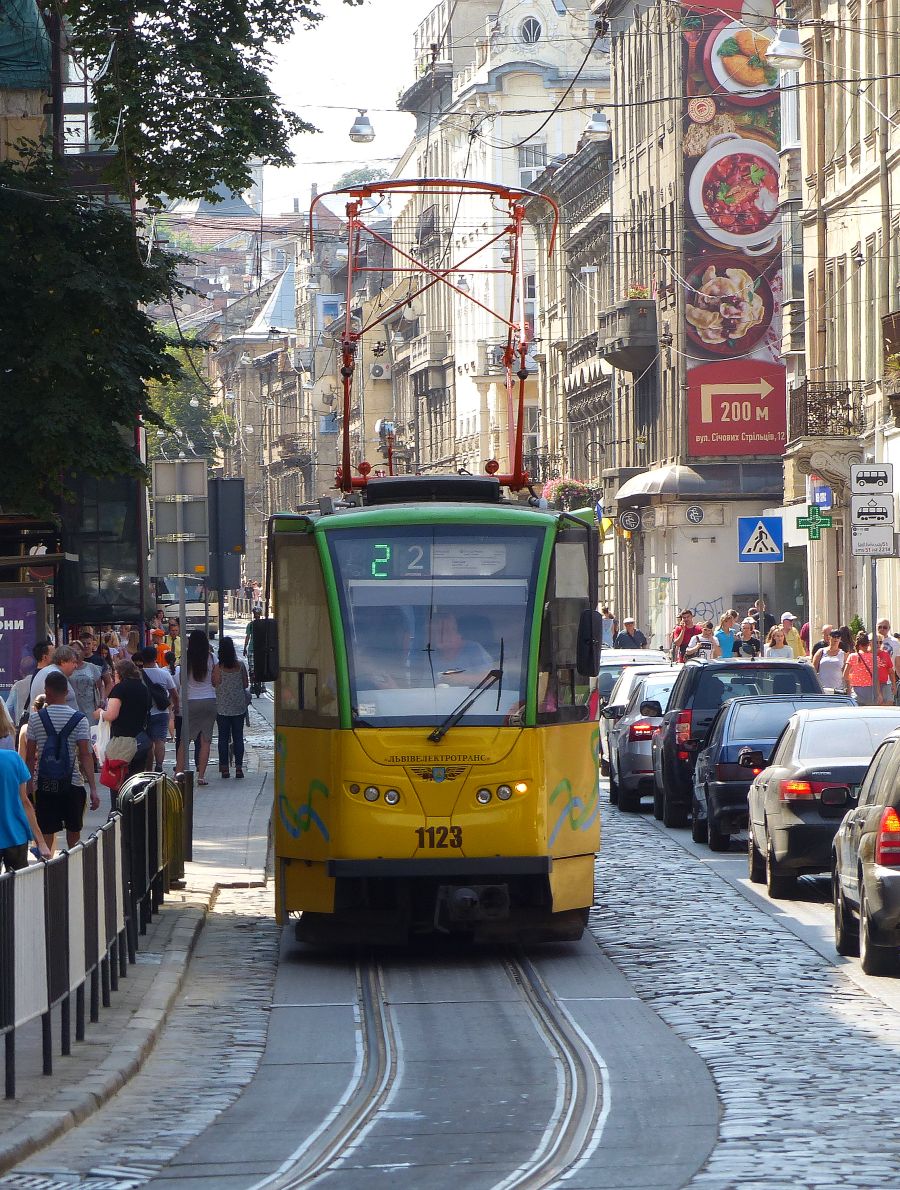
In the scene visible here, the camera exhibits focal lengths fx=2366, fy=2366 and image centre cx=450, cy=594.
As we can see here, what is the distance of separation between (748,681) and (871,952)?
11.5 m

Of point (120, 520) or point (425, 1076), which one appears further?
point (120, 520)

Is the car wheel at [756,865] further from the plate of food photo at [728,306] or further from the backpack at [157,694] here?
the plate of food photo at [728,306]

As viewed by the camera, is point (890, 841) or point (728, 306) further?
point (728, 306)

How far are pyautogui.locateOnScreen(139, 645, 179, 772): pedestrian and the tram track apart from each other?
417 inches

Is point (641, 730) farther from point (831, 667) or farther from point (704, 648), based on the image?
point (704, 648)

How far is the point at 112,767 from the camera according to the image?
23.9 m

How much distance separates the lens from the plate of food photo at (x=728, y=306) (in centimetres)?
6581

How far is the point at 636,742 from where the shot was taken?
2742 cm

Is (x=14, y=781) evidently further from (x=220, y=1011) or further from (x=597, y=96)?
(x=597, y=96)

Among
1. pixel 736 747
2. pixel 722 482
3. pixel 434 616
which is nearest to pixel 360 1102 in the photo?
pixel 434 616

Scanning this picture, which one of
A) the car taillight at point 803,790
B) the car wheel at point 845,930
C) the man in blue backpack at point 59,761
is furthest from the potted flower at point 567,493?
the car wheel at point 845,930

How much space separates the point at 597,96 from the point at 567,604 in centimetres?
9014

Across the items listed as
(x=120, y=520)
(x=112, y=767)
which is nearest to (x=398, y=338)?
(x=120, y=520)

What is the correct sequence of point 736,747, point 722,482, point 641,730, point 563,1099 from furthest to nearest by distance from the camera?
point 722,482, point 641,730, point 736,747, point 563,1099
